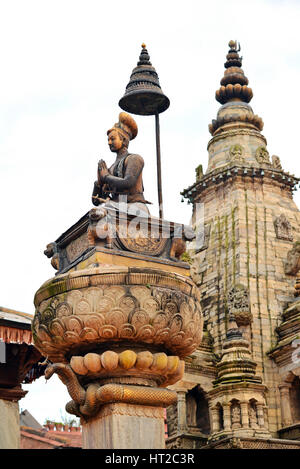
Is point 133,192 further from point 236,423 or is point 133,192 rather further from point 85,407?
point 236,423

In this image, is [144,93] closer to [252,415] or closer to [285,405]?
[252,415]

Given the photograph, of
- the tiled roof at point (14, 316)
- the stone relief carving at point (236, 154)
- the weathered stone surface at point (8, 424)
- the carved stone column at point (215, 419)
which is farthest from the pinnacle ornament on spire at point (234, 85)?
the weathered stone surface at point (8, 424)

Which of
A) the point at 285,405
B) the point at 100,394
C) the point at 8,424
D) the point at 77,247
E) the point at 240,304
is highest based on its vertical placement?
the point at 240,304

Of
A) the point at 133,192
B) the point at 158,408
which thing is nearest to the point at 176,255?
the point at 133,192

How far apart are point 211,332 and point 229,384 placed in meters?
6.50

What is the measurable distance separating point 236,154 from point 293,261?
6.24m

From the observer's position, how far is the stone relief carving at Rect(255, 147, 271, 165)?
41562 mm

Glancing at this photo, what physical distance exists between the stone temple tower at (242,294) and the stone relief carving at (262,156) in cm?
5

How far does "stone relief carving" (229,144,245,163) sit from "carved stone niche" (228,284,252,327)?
7.07m

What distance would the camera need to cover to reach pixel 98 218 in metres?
8.20

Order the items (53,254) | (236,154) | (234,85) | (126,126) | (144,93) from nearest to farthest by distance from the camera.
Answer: (53,254)
(126,126)
(144,93)
(236,154)
(234,85)

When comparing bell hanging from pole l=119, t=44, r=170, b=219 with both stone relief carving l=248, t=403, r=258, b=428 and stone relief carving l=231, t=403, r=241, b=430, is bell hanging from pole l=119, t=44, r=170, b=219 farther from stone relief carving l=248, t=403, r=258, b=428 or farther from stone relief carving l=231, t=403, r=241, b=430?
stone relief carving l=231, t=403, r=241, b=430

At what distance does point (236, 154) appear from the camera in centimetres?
4134

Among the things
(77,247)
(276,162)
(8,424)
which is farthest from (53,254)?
(276,162)
